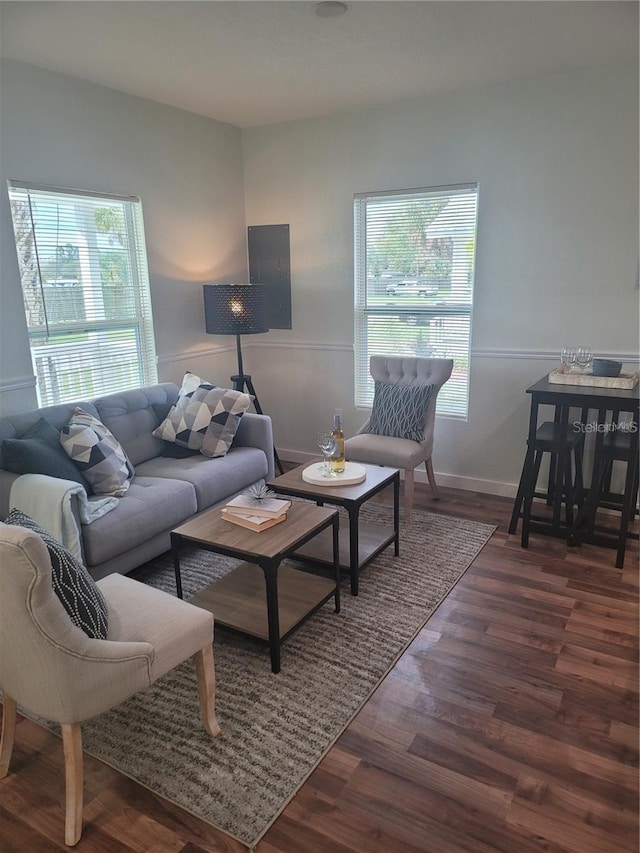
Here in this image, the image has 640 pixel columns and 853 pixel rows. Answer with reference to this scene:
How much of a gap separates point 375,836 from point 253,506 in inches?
53.8

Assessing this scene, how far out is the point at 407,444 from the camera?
3.74 m

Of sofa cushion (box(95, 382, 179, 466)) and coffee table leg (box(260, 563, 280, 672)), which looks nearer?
coffee table leg (box(260, 563, 280, 672))

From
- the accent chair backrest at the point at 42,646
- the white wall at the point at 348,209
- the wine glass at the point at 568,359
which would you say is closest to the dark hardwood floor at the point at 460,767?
the accent chair backrest at the point at 42,646

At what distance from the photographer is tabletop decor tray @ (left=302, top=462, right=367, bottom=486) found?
3025 millimetres

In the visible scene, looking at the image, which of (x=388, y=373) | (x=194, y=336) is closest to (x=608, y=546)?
(x=388, y=373)

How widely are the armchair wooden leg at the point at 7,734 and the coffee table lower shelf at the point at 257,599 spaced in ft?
2.72

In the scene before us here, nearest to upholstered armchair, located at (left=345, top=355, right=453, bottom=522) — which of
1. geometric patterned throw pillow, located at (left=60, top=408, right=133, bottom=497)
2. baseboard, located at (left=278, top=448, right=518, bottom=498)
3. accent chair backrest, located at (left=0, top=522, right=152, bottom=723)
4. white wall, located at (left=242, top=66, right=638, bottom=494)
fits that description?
baseboard, located at (left=278, top=448, right=518, bottom=498)

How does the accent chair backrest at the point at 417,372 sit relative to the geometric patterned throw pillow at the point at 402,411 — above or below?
above

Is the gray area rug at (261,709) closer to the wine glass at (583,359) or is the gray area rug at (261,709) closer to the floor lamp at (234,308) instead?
the wine glass at (583,359)

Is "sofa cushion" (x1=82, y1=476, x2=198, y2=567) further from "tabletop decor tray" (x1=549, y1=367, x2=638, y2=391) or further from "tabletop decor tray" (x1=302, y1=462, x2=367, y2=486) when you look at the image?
"tabletop decor tray" (x1=549, y1=367, x2=638, y2=391)

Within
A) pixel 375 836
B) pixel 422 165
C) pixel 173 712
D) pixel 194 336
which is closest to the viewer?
pixel 375 836

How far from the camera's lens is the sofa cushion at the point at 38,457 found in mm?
2762

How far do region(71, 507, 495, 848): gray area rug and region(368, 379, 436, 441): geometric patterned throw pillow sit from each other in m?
1.06

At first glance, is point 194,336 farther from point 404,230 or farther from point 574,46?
point 574,46
